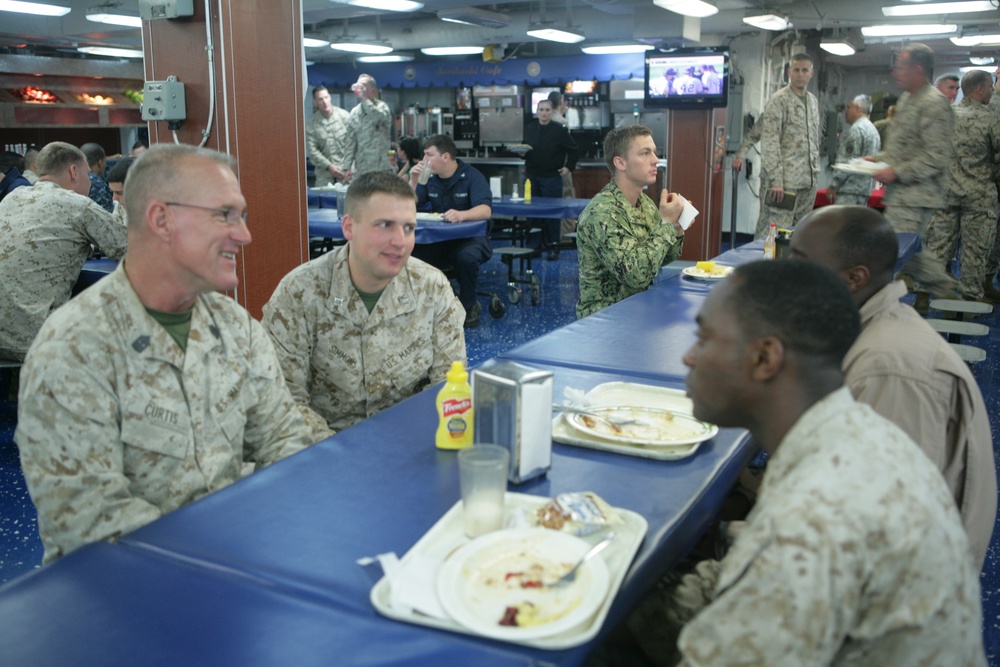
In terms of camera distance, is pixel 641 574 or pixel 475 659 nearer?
pixel 475 659

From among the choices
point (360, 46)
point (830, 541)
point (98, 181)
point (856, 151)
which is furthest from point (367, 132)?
point (830, 541)

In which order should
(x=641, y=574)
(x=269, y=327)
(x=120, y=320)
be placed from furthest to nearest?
1. (x=269, y=327)
2. (x=120, y=320)
3. (x=641, y=574)

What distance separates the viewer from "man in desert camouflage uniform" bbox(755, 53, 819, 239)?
7992 millimetres

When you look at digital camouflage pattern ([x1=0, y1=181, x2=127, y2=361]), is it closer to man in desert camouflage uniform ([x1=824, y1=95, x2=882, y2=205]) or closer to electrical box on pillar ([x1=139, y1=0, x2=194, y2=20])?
electrical box on pillar ([x1=139, y1=0, x2=194, y2=20])

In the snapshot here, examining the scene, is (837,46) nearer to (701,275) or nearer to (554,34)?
(554,34)

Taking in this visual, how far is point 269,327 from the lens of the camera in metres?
2.64

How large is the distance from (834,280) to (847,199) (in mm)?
8657

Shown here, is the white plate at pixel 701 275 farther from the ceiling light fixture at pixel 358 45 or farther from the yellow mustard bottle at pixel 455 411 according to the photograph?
the ceiling light fixture at pixel 358 45

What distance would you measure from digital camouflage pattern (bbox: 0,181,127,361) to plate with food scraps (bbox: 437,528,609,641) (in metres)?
3.81

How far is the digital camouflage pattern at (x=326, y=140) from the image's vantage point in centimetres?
980

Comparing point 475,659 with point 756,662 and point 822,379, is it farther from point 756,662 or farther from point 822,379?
point 822,379

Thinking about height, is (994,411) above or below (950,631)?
below

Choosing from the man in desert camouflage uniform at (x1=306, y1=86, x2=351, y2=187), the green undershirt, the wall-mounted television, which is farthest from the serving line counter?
the wall-mounted television

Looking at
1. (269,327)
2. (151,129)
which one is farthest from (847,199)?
(269,327)
